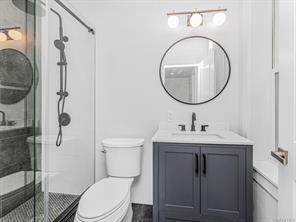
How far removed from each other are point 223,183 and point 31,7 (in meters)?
1.99

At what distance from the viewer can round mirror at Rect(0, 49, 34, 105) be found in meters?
1.36

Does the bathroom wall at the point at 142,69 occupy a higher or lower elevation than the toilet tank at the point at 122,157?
higher

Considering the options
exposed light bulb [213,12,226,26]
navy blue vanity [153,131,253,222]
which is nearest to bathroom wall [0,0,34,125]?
navy blue vanity [153,131,253,222]

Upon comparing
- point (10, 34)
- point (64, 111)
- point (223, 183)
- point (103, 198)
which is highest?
point (10, 34)

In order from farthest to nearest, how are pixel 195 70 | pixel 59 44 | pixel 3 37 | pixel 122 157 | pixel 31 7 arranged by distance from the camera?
pixel 195 70
pixel 122 157
pixel 59 44
pixel 31 7
pixel 3 37

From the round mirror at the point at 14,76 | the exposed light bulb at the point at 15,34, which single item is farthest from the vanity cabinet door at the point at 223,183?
the exposed light bulb at the point at 15,34

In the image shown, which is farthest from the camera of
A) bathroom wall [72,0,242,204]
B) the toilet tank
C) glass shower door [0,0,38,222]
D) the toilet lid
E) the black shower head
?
bathroom wall [72,0,242,204]

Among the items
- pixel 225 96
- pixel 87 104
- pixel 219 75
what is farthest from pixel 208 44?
pixel 87 104

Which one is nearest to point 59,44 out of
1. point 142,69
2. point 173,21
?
point 142,69

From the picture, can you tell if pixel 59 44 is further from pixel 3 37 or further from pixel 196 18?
pixel 196 18

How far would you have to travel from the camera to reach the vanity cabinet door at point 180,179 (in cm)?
147

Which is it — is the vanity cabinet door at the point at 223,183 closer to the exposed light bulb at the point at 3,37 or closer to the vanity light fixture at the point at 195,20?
the vanity light fixture at the point at 195,20

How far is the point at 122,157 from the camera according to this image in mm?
1823

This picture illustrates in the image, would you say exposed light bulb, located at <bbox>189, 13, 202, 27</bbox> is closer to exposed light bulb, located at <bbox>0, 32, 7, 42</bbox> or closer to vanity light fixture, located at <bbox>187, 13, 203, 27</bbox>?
vanity light fixture, located at <bbox>187, 13, 203, 27</bbox>
